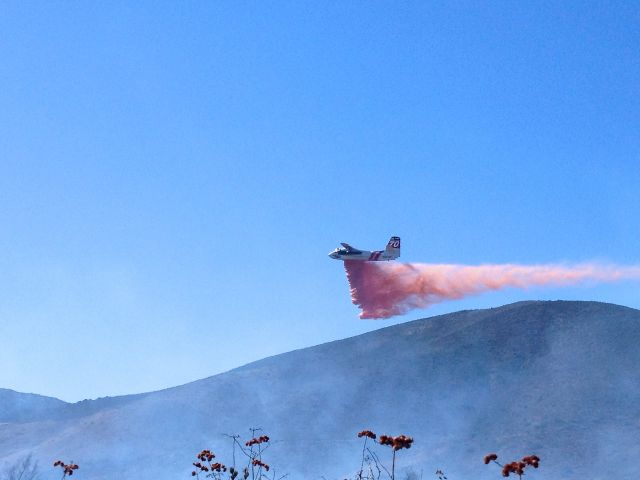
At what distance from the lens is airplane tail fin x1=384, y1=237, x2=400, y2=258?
6188 centimetres

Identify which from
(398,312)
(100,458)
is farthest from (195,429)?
(398,312)

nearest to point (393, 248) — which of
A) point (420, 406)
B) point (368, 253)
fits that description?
point (368, 253)

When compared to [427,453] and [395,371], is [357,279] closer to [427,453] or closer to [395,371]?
[427,453]

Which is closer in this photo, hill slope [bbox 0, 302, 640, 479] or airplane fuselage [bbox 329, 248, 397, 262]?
airplane fuselage [bbox 329, 248, 397, 262]

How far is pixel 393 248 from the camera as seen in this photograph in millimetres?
62062

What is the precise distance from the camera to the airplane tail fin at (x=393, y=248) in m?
61.9

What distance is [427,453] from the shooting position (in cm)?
8944

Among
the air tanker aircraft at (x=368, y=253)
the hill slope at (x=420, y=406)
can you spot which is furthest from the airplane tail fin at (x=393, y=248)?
the hill slope at (x=420, y=406)

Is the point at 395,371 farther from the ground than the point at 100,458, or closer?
farther from the ground

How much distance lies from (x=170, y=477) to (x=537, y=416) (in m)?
48.3

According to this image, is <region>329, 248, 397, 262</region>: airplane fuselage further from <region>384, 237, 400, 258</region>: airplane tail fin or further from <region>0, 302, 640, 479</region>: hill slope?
<region>0, 302, 640, 479</region>: hill slope

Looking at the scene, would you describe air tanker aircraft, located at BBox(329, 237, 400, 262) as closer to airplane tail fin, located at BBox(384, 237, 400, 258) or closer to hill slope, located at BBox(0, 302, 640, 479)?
airplane tail fin, located at BBox(384, 237, 400, 258)

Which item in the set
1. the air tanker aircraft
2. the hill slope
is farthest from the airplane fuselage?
the hill slope

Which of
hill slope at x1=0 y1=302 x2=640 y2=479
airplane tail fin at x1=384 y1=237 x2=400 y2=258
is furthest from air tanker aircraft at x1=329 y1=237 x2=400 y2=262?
hill slope at x1=0 y1=302 x2=640 y2=479
